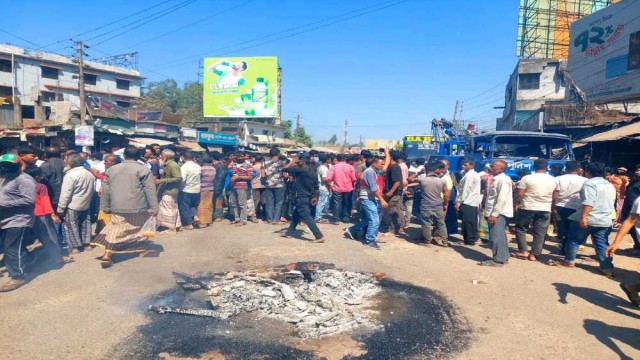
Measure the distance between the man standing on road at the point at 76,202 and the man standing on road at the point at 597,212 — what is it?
7.94 metres

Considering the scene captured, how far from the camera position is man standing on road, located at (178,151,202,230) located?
8.91 metres

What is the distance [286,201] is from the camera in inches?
414

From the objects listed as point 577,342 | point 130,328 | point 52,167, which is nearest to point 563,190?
point 577,342

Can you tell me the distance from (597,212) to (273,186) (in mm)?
6607

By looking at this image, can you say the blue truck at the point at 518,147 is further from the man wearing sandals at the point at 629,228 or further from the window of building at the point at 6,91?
the window of building at the point at 6,91

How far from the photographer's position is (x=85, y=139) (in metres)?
17.0

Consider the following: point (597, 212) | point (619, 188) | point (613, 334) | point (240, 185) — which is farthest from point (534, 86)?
point (613, 334)

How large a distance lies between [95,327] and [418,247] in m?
5.75

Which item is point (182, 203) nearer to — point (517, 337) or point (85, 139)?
point (517, 337)

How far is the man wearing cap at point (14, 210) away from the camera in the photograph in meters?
5.29

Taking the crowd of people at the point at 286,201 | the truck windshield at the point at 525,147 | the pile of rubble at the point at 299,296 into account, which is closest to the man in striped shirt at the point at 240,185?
the crowd of people at the point at 286,201

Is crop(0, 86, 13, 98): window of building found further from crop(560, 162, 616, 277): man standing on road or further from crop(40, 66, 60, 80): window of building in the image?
crop(560, 162, 616, 277): man standing on road

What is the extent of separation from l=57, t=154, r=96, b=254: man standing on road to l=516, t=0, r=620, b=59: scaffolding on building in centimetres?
3395

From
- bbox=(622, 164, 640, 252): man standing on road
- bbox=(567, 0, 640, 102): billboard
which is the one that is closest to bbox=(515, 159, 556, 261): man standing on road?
bbox=(622, 164, 640, 252): man standing on road
